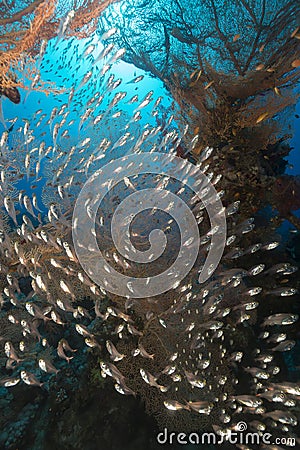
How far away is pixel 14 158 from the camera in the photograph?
5.62 meters

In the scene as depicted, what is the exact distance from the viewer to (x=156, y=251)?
16.5 ft

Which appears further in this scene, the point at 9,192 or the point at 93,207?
the point at 9,192

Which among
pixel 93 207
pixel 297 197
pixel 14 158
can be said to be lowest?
pixel 93 207

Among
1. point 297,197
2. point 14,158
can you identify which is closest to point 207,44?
point 297,197

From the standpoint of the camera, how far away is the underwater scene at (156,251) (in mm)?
4242

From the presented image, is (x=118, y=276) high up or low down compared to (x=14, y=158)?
down

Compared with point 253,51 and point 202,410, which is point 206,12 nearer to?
point 253,51

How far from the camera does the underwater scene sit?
4.24 meters

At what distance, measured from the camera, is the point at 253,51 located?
6504mm

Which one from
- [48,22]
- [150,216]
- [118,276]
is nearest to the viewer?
[118,276]

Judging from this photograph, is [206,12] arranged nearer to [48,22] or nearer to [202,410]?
[48,22]

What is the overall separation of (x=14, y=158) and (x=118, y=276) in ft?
9.83

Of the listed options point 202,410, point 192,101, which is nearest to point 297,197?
point 192,101

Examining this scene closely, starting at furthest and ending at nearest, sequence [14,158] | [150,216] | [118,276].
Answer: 1. [14,158]
2. [150,216]
3. [118,276]
